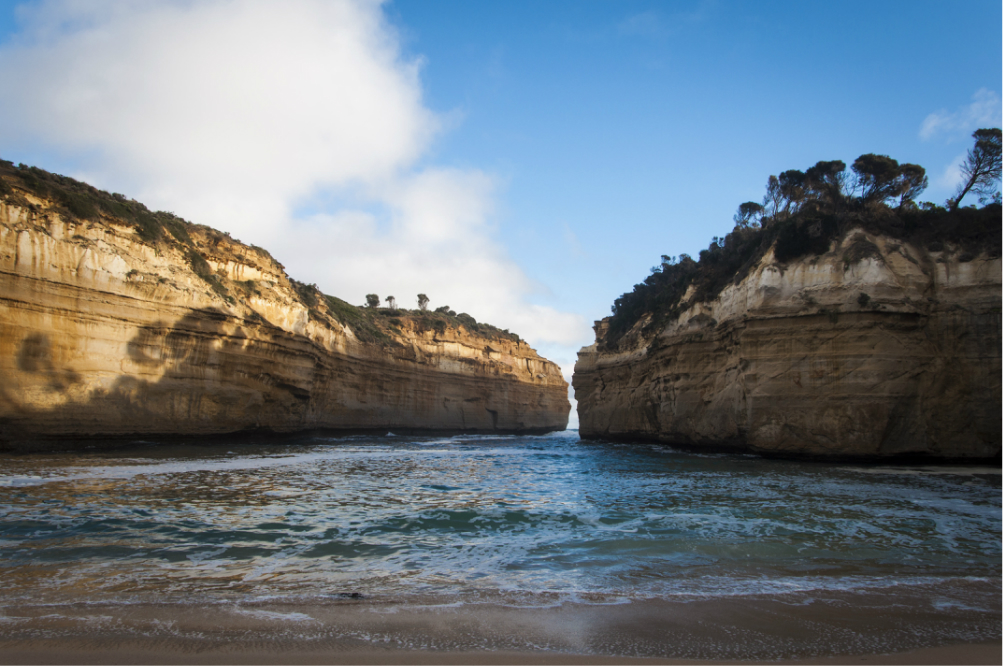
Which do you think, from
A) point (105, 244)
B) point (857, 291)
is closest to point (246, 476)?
point (105, 244)

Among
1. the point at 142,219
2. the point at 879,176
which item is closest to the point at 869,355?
the point at 879,176

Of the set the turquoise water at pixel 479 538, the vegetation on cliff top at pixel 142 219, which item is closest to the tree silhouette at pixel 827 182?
the turquoise water at pixel 479 538

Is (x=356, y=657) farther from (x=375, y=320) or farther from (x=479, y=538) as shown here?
(x=375, y=320)

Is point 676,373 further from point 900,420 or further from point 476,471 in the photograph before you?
point 476,471

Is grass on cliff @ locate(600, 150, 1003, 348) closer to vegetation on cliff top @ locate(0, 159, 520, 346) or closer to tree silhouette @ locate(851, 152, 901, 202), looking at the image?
tree silhouette @ locate(851, 152, 901, 202)

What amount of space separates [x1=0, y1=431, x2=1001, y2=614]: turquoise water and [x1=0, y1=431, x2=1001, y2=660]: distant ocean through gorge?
0.04 metres

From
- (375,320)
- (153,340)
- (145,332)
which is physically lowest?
(153,340)

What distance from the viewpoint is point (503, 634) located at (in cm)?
381

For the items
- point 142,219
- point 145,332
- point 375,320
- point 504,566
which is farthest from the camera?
point 375,320

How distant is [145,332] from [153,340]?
1.40ft

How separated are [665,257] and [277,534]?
3863 centimetres

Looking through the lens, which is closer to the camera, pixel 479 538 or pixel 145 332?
pixel 479 538

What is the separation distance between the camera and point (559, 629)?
12.9 ft

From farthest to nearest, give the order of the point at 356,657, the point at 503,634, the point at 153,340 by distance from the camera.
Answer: the point at 153,340
the point at 503,634
the point at 356,657
